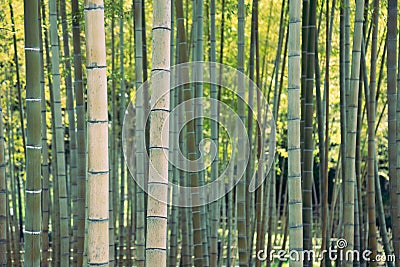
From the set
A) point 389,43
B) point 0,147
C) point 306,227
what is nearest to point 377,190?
point 306,227

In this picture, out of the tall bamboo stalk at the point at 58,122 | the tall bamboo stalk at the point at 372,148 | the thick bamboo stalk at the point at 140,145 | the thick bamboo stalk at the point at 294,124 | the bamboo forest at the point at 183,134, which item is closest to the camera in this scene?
the bamboo forest at the point at 183,134

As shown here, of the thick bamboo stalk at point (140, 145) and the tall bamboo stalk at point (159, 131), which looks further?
the thick bamboo stalk at point (140, 145)

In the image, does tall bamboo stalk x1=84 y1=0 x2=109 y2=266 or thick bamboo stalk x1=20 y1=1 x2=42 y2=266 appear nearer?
tall bamboo stalk x1=84 y1=0 x2=109 y2=266

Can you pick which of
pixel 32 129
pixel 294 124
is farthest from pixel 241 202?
pixel 32 129

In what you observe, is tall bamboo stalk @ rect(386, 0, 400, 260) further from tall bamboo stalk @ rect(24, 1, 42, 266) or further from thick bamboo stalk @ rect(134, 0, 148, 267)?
tall bamboo stalk @ rect(24, 1, 42, 266)

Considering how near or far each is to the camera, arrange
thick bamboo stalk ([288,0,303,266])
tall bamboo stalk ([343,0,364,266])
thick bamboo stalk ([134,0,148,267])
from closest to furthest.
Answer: thick bamboo stalk ([288,0,303,266]) < tall bamboo stalk ([343,0,364,266]) < thick bamboo stalk ([134,0,148,267])

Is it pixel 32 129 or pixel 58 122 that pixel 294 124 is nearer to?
pixel 32 129

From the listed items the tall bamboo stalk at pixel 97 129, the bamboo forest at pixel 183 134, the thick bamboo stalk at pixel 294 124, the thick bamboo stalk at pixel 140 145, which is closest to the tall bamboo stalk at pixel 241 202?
the bamboo forest at pixel 183 134

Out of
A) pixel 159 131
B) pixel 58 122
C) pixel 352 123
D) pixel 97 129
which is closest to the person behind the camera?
pixel 97 129

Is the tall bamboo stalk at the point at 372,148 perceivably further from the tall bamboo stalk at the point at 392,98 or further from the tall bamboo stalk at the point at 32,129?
the tall bamboo stalk at the point at 32,129

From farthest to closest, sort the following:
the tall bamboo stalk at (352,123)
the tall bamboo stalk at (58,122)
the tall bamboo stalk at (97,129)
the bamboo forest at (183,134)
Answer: the tall bamboo stalk at (58,122) → the tall bamboo stalk at (352,123) → the bamboo forest at (183,134) → the tall bamboo stalk at (97,129)

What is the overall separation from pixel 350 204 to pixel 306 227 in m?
0.56

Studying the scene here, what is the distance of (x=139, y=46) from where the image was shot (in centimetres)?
352

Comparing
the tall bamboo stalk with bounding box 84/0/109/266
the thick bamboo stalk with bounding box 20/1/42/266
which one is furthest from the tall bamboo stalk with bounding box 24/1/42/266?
the tall bamboo stalk with bounding box 84/0/109/266
